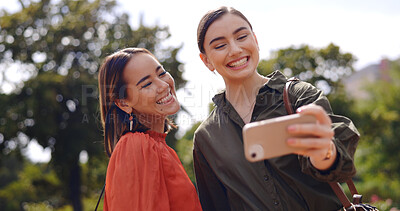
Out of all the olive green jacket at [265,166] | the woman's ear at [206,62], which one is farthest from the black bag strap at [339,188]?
the woman's ear at [206,62]

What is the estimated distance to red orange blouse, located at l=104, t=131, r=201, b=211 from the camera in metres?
2.50

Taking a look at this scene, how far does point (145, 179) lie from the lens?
2.55 m

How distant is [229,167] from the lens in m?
2.61

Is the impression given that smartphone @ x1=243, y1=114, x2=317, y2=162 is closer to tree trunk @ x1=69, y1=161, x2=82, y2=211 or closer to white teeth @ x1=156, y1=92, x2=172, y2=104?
white teeth @ x1=156, y1=92, x2=172, y2=104

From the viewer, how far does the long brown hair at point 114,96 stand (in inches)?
117

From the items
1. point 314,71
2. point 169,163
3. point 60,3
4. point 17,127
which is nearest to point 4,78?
point 17,127

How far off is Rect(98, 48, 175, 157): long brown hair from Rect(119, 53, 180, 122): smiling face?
50 mm

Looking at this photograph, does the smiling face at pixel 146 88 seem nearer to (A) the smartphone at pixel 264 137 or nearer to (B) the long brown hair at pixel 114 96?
(B) the long brown hair at pixel 114 96

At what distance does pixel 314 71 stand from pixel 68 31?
11.3 meters

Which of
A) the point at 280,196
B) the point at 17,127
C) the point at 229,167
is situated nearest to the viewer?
the point at 280,196

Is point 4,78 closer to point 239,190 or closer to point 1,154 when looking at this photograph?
point 1,154

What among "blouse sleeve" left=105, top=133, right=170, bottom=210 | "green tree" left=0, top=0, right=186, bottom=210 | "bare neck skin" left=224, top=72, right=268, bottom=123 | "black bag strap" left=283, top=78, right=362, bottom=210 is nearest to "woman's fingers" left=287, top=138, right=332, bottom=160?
"black bag strap" left=283, top=78, right=362, bottom=210

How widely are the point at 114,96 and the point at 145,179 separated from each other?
806 millimetres

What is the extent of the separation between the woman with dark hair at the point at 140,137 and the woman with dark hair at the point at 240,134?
0.79ft
